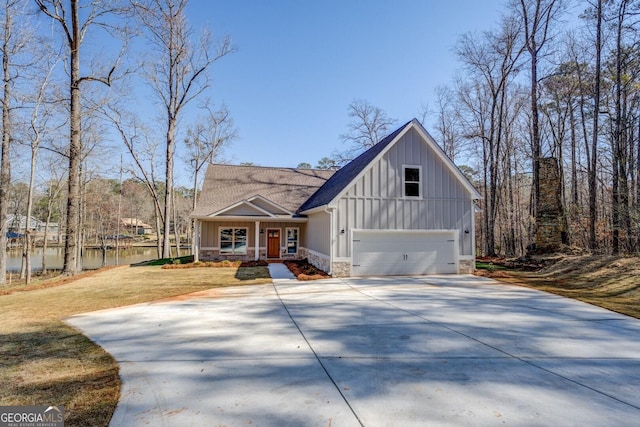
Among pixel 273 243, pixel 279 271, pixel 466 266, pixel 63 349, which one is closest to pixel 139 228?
pixel 273 243

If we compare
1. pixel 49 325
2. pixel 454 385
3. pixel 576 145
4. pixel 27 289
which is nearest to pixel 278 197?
pixel 27 289

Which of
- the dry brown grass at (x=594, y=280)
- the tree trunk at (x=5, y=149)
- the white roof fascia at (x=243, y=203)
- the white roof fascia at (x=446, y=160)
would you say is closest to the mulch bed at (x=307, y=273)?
the white roof fascia at (x=243, y=203)

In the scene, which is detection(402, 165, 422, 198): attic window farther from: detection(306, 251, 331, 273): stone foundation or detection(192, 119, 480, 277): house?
detection(306, 251, 331, 273): stone foundation

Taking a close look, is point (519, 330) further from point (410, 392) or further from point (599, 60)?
point (599, 60)

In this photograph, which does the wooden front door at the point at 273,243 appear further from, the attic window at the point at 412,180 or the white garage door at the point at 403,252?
the attic window at the point at 412,180

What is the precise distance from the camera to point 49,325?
243 inches

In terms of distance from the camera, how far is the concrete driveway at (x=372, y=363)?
3.10 m

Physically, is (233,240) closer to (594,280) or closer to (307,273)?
(307,273)

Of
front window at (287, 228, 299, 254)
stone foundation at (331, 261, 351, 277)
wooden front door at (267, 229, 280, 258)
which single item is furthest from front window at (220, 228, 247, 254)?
stone foundation at (331, 261, 351, 277)

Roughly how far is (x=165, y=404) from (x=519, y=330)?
19.2 ft

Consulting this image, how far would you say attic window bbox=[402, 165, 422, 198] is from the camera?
1311cm

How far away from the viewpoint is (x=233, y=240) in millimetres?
18109

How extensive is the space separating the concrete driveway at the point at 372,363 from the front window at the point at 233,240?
999 cm

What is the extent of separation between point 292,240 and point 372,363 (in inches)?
583
